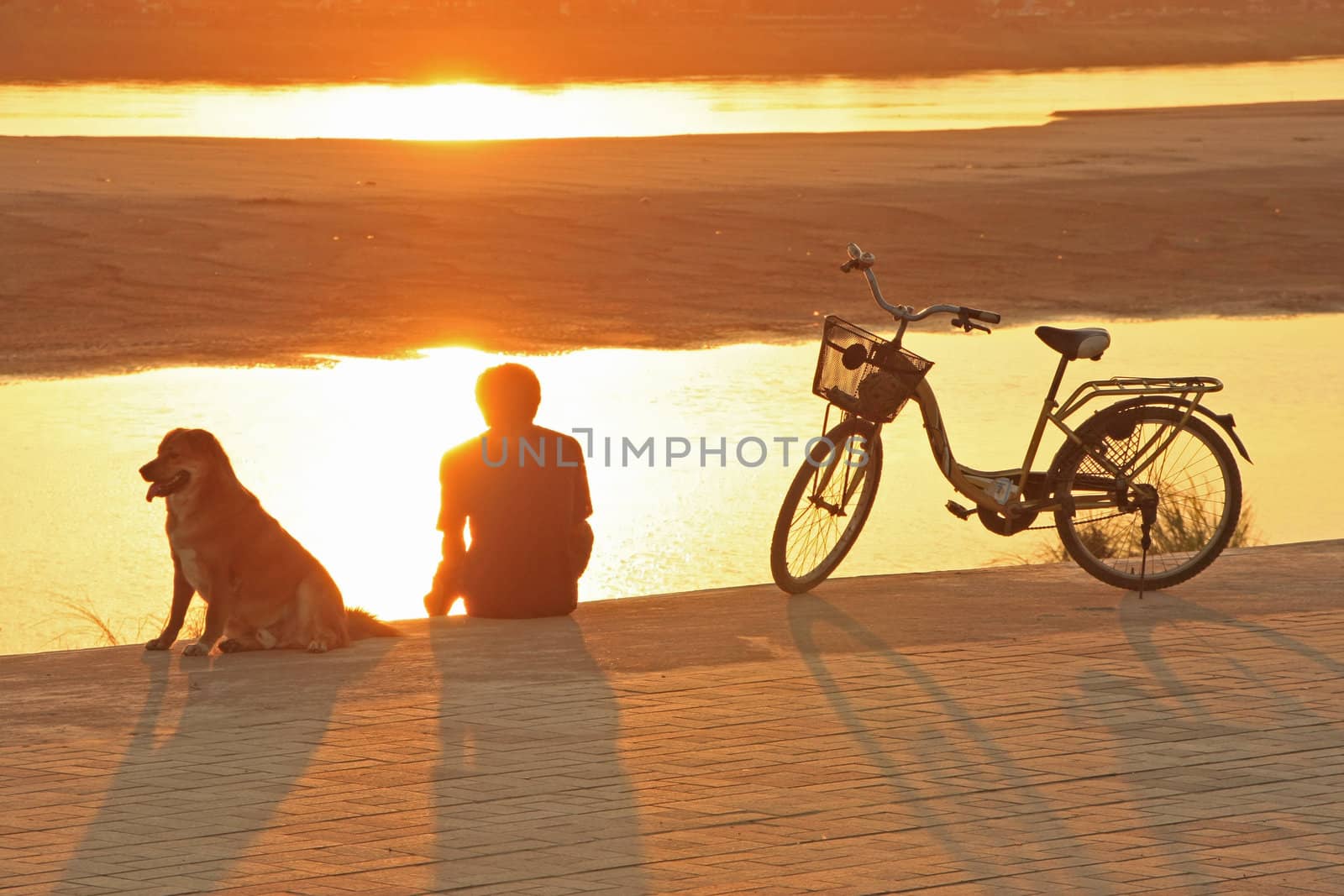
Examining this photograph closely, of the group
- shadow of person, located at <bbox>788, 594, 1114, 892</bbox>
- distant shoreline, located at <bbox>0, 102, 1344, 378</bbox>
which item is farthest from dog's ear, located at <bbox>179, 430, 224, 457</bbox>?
distant shoreline, located at <bbox>0, 102, 1344, 378</bbox>

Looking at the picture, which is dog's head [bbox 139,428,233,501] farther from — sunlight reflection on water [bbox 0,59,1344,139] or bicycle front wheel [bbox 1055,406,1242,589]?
sunlight reflection on water [bbox 0,59,1344,139]

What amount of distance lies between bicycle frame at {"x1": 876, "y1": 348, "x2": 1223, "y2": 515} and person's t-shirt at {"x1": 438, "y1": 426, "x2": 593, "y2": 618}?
142cm

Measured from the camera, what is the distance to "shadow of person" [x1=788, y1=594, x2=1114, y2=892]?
5.54 m

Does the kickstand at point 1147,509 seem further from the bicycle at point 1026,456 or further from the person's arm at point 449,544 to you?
the person's arm at point 449,544

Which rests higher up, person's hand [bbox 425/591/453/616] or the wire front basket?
the wire front basket

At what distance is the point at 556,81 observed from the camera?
8044 cm

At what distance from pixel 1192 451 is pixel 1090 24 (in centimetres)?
11729

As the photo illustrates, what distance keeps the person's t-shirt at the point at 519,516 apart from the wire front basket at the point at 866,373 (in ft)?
3.47

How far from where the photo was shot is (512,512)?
8094 mm

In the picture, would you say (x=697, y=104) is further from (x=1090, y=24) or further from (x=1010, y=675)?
(x=1090, y=24)

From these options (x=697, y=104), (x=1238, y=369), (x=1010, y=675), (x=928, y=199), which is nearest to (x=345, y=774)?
(x=1010, y=675)

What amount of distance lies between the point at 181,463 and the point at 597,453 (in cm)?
715

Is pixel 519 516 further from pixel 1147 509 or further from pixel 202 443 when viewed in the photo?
pixel 1147 509

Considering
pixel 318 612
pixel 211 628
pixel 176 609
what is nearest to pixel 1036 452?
pixel 318 612
